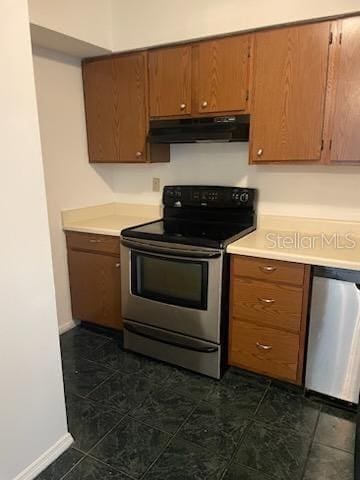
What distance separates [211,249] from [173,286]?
39cm

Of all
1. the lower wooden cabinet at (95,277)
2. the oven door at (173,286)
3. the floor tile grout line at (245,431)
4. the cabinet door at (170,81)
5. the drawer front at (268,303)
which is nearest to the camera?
the floor tile grout line at (245,431)

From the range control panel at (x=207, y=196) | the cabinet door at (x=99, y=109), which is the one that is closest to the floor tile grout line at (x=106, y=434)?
the range control panel at (x=207, y=196)

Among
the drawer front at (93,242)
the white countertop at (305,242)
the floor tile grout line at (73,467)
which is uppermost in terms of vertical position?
the white countertop at (305,242)

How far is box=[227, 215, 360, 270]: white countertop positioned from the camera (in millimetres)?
1875

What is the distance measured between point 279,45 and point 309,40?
0.17 m

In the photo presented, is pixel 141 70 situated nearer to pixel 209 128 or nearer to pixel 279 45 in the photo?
pixel 209 128

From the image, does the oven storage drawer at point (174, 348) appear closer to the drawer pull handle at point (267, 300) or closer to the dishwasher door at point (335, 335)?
the drawer pull handle at point (267, 300)

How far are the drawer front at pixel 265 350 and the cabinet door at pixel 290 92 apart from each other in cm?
106

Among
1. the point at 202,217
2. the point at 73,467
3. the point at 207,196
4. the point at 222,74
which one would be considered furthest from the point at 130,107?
the point at 73,467

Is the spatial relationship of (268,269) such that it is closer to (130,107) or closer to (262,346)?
(262,346)

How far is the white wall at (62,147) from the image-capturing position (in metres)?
2.57

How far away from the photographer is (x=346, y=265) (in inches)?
70.2

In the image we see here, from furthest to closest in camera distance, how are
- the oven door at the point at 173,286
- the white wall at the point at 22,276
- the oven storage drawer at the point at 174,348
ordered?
1. the oven storage drawer at the point at 174,348
2. the oven door at the point at 173,286
3. the white wall at the point at 22,276

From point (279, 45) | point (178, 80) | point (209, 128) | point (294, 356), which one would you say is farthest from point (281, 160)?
point (294, 356)
